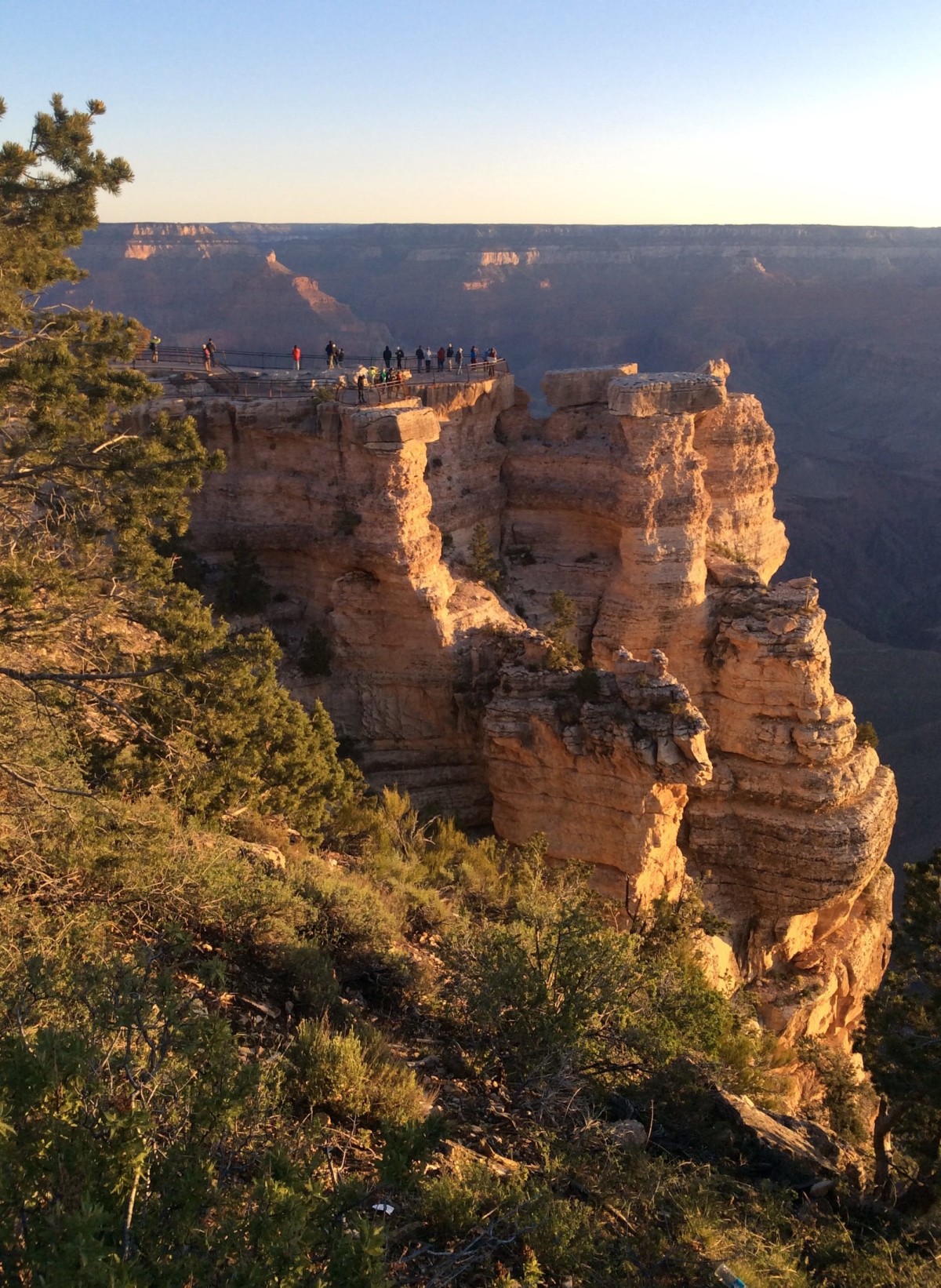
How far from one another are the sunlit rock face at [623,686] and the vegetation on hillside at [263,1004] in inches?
103

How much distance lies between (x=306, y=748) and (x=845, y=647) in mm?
41325

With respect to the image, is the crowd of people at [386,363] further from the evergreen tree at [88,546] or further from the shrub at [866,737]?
the shrub at [866,737]

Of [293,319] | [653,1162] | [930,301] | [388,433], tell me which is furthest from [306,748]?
[930,301]

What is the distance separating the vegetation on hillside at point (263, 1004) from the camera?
4266 mm

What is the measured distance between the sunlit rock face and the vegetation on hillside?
2.61m

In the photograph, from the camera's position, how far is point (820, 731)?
17.4m

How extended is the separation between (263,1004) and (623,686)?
1032 cm

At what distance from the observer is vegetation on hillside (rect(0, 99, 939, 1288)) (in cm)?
427

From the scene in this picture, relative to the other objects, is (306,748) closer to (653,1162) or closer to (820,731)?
(653,1162)

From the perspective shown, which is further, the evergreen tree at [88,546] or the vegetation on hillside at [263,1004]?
the evergreen tree at [88,546]

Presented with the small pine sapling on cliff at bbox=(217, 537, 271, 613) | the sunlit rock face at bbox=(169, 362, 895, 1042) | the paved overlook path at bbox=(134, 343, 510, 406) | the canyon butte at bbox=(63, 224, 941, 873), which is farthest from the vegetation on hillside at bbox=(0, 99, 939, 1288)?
the canyon butte at bbox=(63, 224, 941, 873)

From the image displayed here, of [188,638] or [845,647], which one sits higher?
[188,638]

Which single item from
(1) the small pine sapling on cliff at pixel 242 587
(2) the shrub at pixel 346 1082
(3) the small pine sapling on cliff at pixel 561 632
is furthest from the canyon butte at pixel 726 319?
(2) the shrub at pixel 346 1082

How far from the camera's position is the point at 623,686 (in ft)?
53.8
